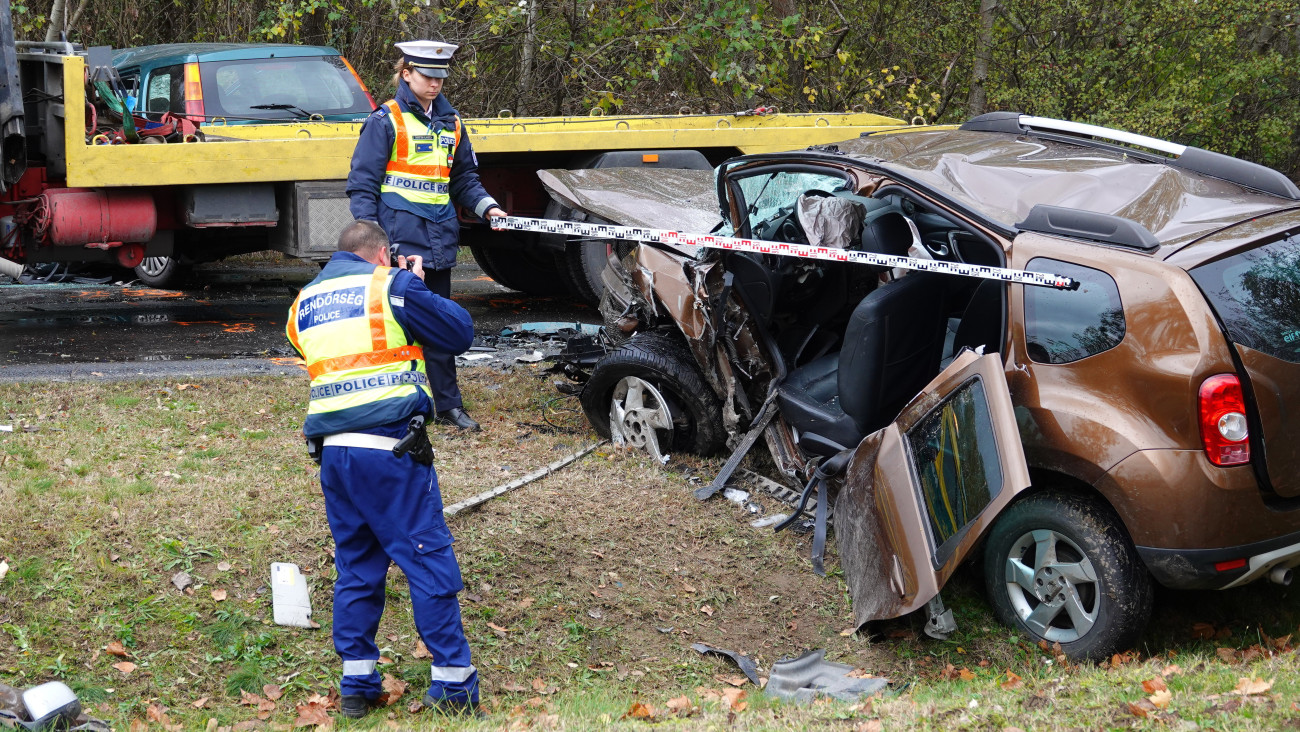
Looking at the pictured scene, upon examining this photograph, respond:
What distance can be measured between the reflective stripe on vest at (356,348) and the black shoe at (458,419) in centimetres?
242

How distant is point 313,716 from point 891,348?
2502 millimetres

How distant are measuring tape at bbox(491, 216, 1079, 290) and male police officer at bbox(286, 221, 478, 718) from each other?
160 centimetres

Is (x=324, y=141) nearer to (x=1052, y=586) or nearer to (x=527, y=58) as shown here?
(x=1052, y=586)

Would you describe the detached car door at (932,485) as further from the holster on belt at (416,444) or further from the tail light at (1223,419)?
the holster on belt at (416,444)

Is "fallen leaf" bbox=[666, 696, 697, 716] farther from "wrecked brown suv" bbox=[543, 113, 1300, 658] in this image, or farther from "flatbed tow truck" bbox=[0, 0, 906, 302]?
"flatbed tow truck" bbox=[0, 0, 906, 302]

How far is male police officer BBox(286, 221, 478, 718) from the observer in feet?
11.6

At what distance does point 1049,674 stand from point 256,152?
5978 mm

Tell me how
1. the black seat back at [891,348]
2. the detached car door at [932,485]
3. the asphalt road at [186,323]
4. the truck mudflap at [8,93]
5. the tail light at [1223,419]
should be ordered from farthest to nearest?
the truck mudflap at [8,93], the asphalt road at [186,323], the black seat back at [891,348], the detached car door at [932,485], the tail light at [1223,419]

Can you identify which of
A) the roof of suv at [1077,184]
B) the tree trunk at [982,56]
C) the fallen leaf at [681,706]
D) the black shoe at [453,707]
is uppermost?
the tree trunk at [982,56]

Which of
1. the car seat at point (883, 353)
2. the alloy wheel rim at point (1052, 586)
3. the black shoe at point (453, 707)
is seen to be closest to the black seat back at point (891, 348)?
the car seat at point (883, 353)

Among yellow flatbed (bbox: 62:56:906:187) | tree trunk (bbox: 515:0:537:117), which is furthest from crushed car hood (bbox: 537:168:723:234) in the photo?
tree trunk (bbox: 515:0:537:117)

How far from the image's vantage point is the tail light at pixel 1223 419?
11.4ft

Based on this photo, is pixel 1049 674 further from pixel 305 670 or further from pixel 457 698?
pixel 305 670

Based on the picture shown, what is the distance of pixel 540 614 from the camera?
173 inches
